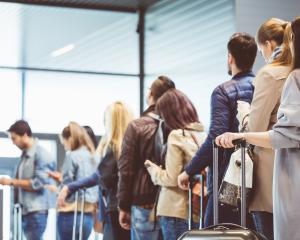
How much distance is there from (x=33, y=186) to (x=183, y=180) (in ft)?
10.5

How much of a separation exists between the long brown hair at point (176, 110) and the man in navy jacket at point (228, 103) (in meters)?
0.61

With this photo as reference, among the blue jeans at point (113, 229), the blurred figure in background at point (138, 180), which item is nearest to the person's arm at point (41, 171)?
the blue jeans at point (113, 229)

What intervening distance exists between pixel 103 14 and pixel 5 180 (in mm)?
2956

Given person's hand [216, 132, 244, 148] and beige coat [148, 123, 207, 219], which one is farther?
beige coat [148, 123, 207, 219]

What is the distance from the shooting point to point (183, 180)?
Answer: 14.3 ft

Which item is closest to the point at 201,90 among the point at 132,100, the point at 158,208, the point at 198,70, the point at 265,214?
the point at 198,70

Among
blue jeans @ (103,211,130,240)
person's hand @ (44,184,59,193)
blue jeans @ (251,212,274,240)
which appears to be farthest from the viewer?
person's hand @ (44,184,59,193)

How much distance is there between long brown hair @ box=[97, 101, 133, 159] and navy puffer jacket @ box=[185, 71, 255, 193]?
1.65 meters

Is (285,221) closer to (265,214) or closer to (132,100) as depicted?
(265,214)

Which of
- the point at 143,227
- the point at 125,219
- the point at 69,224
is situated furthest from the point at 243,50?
the point at 69,224

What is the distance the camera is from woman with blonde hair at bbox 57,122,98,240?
670 centimetres

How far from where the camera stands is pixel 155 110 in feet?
16.8

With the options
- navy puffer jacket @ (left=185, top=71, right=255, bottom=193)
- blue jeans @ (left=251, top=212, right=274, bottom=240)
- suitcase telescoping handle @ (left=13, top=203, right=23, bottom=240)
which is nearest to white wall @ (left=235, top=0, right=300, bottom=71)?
suitcase telescoping handle @ (left=13, top=203, right=23, bottom=240)

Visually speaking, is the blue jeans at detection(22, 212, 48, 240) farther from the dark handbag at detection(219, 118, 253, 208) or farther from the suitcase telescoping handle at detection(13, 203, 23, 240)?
the dark handbag at detection(219, 118, 253, 208)
